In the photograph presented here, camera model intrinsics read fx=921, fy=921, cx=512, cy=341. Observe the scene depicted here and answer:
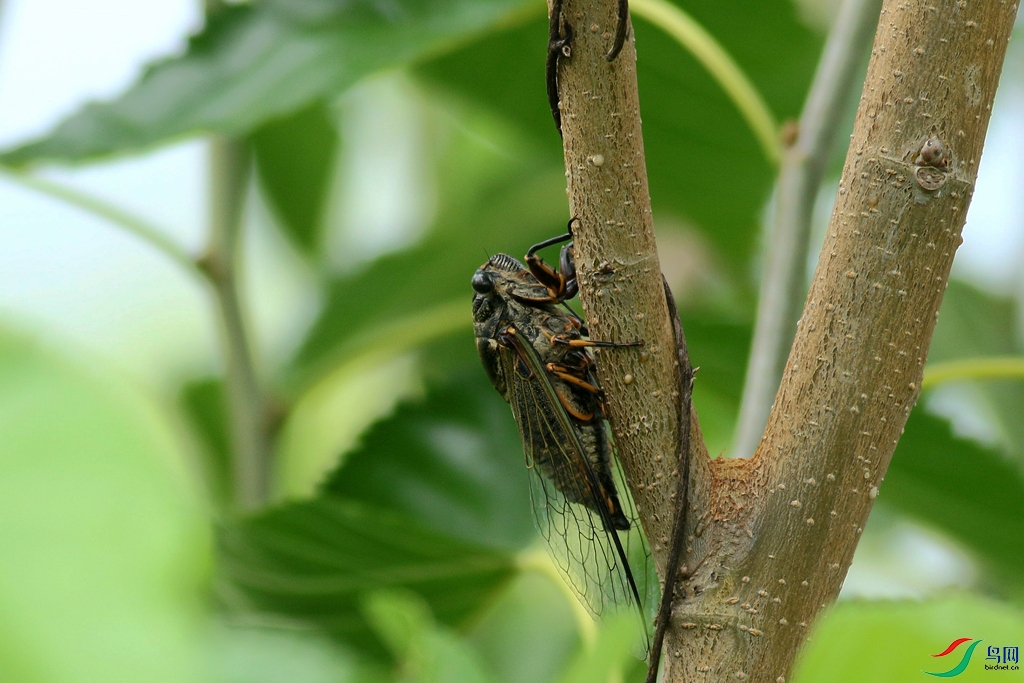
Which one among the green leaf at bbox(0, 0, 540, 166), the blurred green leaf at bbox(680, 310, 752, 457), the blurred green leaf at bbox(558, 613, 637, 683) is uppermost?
the green leaf at bbox(0, 0, 540, 166)

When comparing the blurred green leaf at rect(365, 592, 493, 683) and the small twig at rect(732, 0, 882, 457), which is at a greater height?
the small twig at rect(732, 0, 882, 457)

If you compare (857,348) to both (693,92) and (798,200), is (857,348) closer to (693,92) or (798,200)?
(798,200)

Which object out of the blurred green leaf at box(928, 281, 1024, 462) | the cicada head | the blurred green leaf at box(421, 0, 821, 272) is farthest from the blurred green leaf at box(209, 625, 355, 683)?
the blurred green leaf at box(928, 281, 1024, 462)

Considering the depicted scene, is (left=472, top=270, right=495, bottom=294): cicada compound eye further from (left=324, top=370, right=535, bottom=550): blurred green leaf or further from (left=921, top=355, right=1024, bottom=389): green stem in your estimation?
(left=921, top=355, right=1024, bottom=389): green stem

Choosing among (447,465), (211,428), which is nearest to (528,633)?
(447,465)

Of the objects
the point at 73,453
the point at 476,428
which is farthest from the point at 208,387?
the point at 73,453

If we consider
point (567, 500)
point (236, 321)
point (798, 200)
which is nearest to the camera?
point (798, 200)
